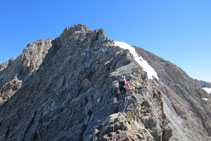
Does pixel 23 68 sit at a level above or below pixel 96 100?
above

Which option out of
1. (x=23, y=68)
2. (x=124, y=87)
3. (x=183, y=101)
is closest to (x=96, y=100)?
(x=124, y=87)

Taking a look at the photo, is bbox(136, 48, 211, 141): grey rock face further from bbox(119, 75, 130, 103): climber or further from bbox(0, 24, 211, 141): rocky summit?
bbox(119, 75, 130, 103): climber

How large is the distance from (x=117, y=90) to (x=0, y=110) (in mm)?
40192

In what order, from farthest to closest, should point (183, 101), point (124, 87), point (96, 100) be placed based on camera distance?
point (183, 101) → point (96, 100) → point (124, 87)

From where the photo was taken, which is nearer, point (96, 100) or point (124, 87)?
point (124, 87)

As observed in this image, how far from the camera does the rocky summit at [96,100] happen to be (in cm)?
1018

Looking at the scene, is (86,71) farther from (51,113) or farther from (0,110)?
(0,110)

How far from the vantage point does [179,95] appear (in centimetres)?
4678

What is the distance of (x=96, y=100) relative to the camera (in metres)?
15.2

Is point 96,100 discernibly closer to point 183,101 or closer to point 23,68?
point 183,101

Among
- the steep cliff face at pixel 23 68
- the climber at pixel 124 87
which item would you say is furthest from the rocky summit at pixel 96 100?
the climber at pixel 124 87

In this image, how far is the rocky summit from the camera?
33.4 feet

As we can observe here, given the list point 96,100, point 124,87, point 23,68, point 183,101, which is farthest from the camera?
point 23,68

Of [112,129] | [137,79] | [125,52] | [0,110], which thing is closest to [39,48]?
[0,110]
